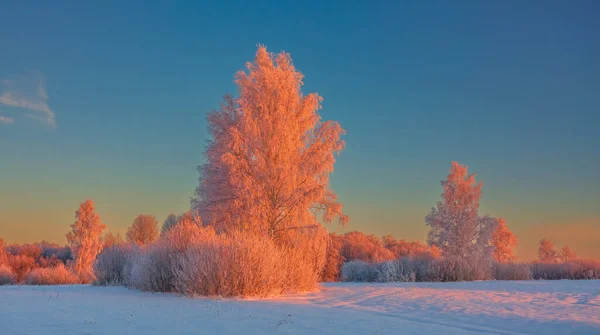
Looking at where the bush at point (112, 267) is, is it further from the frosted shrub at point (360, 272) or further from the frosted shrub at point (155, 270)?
the frosted shrub at point (360, 272)

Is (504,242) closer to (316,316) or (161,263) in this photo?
(161,263)

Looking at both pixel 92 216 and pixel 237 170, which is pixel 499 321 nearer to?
pixel 237 170

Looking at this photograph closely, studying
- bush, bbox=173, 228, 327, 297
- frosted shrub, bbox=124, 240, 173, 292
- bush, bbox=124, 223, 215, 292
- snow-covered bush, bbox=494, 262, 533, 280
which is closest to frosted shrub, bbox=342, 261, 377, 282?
snow-covered bush, bbox=494, 262, 533, 280

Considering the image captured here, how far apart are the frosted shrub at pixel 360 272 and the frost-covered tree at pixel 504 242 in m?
24.5

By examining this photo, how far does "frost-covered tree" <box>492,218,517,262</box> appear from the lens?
46844 millimetres

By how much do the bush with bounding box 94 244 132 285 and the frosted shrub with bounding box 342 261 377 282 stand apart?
42.0 ft

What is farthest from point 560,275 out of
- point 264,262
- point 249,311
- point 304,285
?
point 249,311

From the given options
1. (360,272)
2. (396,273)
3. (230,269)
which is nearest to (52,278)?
(230,269)

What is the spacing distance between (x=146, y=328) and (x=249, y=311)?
113 inches

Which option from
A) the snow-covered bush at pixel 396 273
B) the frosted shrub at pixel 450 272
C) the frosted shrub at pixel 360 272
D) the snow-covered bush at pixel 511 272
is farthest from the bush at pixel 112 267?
the snow-covered bush at pixel 511 272

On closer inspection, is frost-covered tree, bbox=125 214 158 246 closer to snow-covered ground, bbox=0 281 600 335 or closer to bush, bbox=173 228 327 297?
bush, bbox=173 228 327 297

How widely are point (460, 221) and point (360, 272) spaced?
45.1 ft

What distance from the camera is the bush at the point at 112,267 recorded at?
63.5 ft

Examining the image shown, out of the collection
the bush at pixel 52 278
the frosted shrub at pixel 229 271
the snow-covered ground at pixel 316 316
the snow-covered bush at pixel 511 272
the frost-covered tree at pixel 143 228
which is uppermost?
the frost-covered tree at pixel 143 228
